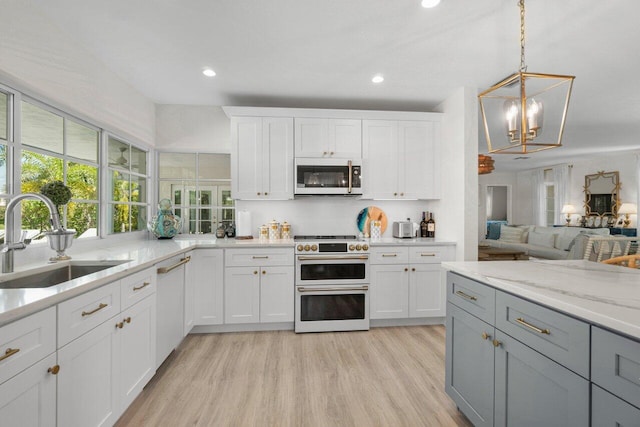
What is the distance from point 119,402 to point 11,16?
7.20 ft

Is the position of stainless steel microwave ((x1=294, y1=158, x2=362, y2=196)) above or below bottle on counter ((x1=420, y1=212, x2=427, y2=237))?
above

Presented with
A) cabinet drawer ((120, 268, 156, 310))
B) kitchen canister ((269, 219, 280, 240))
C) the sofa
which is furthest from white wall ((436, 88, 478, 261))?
cabinet drawer ((120, 268, 156, 310))

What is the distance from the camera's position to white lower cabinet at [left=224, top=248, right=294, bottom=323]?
2.93 metres

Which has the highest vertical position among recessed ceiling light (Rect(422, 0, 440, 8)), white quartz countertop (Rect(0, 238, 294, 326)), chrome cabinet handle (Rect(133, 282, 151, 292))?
recessed ceiling light (Rect(422, 0, 440, 8))

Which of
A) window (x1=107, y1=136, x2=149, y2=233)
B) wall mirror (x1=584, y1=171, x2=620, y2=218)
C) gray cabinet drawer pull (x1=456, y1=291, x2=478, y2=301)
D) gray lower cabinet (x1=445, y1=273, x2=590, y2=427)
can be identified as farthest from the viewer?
wall mirror (x1=584, y1=171, x2=620, y2=218)

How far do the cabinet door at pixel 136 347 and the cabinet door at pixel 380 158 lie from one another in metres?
2.36

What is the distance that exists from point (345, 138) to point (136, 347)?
2665 millimetres

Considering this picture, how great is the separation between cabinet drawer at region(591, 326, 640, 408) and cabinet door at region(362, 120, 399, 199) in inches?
99.9

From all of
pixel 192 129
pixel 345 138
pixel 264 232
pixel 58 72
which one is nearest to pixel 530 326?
pixel 345 138

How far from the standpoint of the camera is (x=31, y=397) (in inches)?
40.1

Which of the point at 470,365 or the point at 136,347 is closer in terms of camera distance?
the point at 470,365

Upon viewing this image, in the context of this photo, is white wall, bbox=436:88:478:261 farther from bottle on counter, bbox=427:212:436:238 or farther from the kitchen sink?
the kitchen sink

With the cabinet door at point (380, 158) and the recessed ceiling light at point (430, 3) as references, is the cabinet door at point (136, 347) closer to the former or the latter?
the cabinet door at point (380, 158)

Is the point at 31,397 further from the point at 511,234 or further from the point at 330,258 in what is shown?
the point at 511,234
